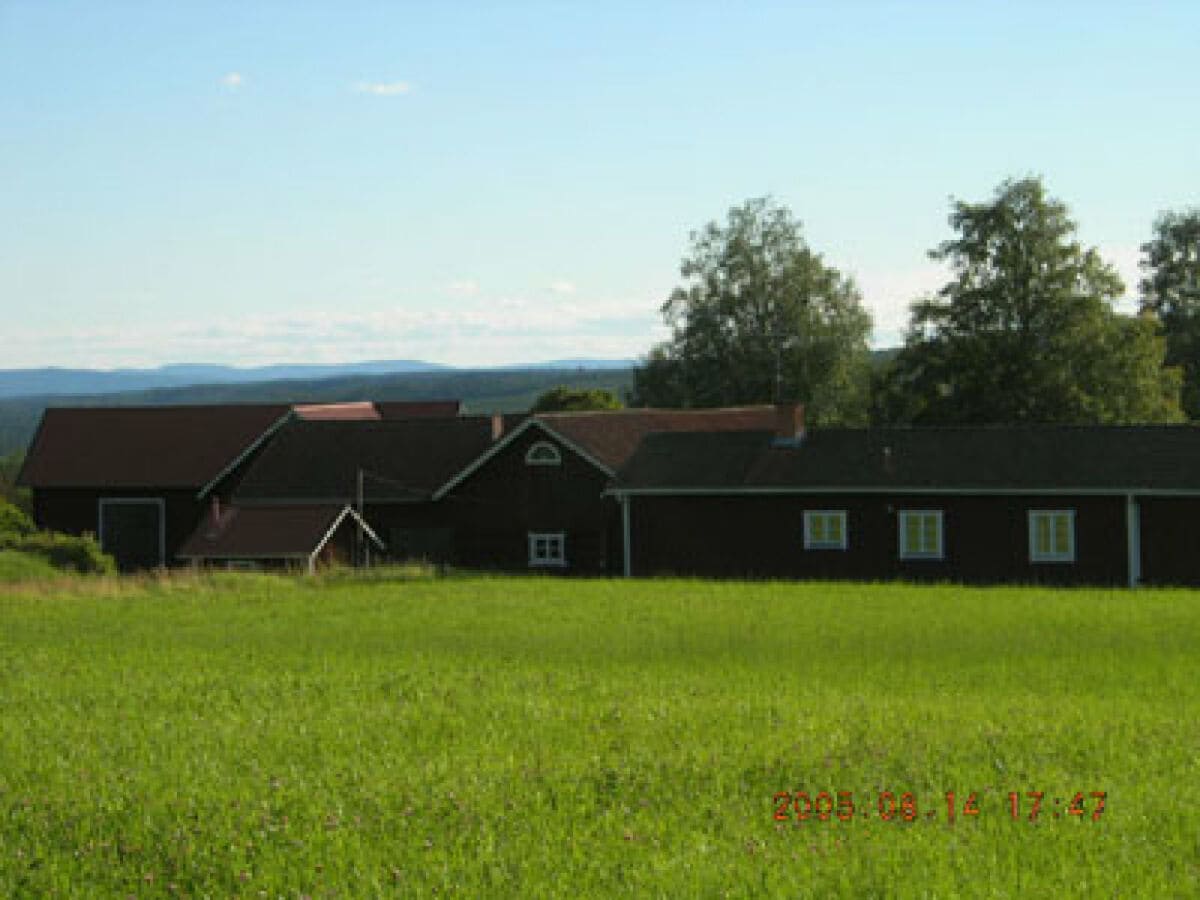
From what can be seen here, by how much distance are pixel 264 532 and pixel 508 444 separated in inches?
300

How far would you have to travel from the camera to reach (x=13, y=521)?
185ft

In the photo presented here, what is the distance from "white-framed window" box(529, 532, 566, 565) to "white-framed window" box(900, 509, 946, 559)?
426 inches

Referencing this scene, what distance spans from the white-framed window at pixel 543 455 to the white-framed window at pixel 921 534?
434 inches

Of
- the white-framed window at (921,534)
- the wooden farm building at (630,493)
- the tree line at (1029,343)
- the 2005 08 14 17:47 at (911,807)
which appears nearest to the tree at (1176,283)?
the tree line at (1029,343)

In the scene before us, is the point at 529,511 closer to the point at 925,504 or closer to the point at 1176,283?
the point at 925,504

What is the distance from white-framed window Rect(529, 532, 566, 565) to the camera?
47.4 m

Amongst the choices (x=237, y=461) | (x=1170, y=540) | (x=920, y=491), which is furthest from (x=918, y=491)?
(x=237, y=461)

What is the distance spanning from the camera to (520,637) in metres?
26.5

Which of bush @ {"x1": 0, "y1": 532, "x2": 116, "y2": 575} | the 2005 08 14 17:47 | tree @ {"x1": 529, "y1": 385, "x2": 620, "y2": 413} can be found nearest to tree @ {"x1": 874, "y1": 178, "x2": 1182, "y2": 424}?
tree @ {"x1": 529, "y1": 385, "x2": 620, "y2": 413}

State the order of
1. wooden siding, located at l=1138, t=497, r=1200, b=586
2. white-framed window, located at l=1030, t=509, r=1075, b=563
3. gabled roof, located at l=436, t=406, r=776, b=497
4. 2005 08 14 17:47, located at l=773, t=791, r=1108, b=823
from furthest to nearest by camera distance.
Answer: gabled roof, located at l=436, t=406, r=776, b=497, white-framed window, located at l=1030, t=509, r=1075, b=563, wooden siding, located at l=1138, t=497, r=1200, b=586, 2005 08 14 17:47, located at l=773, t=791, r=1108, b=823

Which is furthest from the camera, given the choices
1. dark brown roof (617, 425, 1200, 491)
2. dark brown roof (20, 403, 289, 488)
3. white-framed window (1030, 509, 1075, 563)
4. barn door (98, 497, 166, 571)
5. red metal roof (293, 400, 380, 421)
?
red metal roof (293, 400, 380, 421)

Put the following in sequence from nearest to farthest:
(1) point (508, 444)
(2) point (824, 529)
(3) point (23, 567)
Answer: (2) point (824, 529) → (3) point (23, 567) → (1) point (508, 444)

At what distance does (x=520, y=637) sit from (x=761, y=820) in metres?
15.4

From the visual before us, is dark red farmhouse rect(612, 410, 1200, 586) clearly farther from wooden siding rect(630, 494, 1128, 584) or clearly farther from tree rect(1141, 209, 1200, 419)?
tree rect(1141, 209, 1200, 419)
